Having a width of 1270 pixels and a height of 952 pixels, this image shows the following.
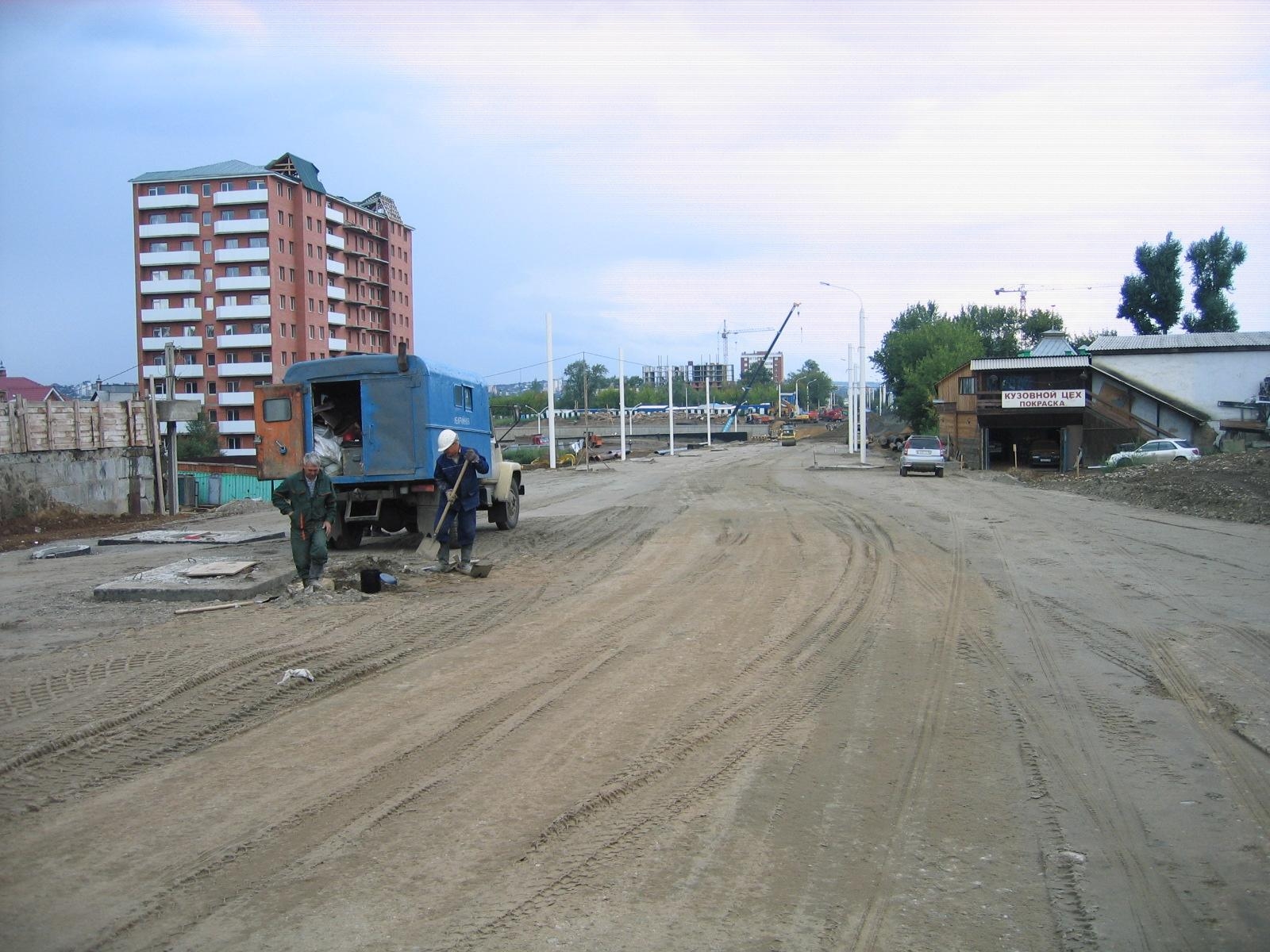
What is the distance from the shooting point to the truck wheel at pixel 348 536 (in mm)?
15049

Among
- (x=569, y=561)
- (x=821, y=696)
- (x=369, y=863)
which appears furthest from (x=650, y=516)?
(x=369, y=863)

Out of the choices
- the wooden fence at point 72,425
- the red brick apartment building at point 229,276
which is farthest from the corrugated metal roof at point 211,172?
the wooden fence at point 72,425

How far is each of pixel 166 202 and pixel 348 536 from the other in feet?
230

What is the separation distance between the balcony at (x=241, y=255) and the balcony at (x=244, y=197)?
3412 millimetres

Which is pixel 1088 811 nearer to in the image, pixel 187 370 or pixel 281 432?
pixel 281 432

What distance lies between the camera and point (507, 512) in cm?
1770

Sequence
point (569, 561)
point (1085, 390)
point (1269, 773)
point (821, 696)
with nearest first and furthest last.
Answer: point (1269, 773), point (821, 696), point (569, 561), point (1085, 390)

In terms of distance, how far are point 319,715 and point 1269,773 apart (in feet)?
18.8

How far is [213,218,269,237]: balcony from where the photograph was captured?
72750 mm

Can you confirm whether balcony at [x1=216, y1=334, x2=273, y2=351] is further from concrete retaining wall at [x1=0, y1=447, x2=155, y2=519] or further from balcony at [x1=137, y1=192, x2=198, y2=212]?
concrete retaining wall at [x1=0, y1=447, x2=155, y2=519]

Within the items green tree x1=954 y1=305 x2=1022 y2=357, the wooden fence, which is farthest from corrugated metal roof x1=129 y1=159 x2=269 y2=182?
green tree x1=954 y1=305 x2=1022 y2=357

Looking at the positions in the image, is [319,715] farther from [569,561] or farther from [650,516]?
[650,516]

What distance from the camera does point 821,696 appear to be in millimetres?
6840

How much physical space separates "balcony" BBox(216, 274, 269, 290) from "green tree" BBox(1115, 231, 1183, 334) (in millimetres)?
65969
